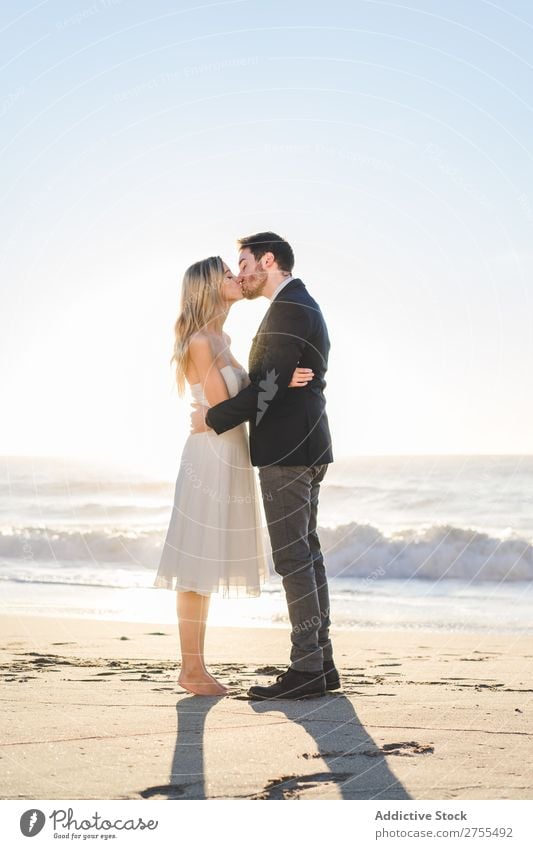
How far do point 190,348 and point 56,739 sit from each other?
226 cm

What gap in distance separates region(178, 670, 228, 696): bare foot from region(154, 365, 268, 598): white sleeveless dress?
47 centimetres

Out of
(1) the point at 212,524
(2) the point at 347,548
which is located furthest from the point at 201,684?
(2) the point at 347,548

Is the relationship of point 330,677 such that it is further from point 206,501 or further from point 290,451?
point 290,451

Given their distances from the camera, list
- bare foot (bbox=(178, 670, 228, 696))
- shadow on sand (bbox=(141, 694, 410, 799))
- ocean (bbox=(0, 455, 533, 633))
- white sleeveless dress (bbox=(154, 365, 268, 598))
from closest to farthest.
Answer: shadow on sand (bbox=(141, 694, 410, 799)) < bare foot (bbox=(178, 670, 228, 696)) < white sleeveless dress (bbox=(154, 365, 268, 598)) < ocean (bbox=(0, 455, 533, 633))

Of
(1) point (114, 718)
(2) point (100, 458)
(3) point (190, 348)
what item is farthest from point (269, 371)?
(2) point (100, 458)

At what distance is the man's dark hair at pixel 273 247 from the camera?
573cm

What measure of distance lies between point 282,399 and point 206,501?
0.73m

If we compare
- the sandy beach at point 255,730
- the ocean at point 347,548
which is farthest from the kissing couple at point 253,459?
the ocean at point 347,548

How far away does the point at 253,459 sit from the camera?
561 cm

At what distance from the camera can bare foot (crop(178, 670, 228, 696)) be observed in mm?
5520

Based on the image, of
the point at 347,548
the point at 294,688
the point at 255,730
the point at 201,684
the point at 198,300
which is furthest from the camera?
the point at 347,548

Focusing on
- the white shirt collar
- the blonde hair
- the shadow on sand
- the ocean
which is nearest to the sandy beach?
the shadow on sand

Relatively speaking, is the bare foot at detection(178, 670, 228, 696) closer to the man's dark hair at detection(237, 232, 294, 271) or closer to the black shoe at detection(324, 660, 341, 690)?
the black shoe at detection(324, 660, 341, 690)
